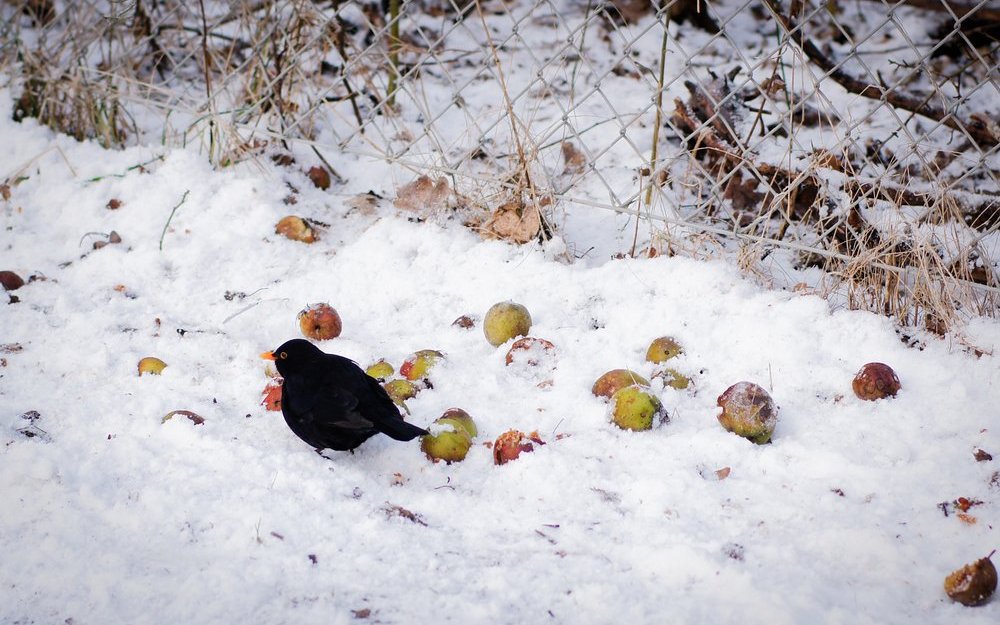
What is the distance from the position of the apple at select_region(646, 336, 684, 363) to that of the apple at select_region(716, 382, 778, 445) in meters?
0.33

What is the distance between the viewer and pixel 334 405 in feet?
7.39

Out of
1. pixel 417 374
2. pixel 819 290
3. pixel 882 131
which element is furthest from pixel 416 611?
pixel 882 131

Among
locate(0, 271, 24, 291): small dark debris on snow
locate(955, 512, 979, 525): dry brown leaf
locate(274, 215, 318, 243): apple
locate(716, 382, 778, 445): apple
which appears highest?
locate(955, 512, 979, 525): dry brown leaf

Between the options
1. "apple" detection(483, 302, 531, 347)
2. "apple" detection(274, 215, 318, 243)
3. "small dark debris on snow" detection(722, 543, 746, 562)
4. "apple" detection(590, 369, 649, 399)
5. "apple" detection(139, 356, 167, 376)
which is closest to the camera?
"small dark debris on snow" detection(722, 543, 746, 562)

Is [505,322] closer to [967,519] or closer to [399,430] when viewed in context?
[399,430]

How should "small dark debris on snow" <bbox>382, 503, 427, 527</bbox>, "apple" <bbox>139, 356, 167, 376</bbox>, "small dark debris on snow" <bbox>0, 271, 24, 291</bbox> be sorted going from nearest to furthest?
"small dark debris on snow" <bbox>382, 503, 427, 527</bbox>, "apple" <bbox>139, 356, 167, 376</bbox>, "small dark debris on snow" <bbox>0, 271, 24, 291</bbox>

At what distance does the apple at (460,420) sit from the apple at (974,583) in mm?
1193

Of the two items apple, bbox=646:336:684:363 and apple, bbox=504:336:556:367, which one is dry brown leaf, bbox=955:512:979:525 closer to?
apple, bbox=646:336:684:363

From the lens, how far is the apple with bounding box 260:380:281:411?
100.0 inches

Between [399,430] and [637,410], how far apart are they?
64 cm

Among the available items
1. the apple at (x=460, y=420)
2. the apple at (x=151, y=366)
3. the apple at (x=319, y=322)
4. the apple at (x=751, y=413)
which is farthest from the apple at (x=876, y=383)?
the apple at (x=151, y=366)

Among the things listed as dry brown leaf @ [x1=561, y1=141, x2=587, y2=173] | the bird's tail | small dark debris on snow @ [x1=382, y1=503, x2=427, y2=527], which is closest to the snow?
small dark debris on snow @ [x1=382, y1=503, x2=427, y2=527]

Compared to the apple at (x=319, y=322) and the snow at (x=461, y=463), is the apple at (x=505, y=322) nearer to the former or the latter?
the snow at (x=461, y=463)

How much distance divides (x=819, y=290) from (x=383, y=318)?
56.5 inches
